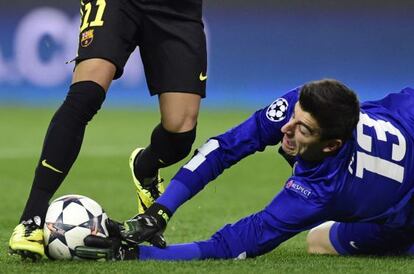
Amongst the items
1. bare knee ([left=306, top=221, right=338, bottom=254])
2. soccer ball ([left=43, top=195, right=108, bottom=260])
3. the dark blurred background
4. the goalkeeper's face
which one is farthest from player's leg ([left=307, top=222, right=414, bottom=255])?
the dark blurred background

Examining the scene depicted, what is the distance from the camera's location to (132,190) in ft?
27.8

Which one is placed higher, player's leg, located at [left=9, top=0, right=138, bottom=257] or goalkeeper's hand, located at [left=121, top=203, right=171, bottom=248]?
player's leg, located at [left=9, top=0, right=138, bottom=257]

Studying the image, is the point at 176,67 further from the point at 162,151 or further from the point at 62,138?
the point at 62,138

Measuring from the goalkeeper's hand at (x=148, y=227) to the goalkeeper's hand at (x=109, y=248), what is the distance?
48 mm

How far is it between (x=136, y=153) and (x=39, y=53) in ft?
29.9

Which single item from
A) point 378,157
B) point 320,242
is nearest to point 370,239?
point 320,242

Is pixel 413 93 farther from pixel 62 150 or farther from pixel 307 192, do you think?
pixel 62 150

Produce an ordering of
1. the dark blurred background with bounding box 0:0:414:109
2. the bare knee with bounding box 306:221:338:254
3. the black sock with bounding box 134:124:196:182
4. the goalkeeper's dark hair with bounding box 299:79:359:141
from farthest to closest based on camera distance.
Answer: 1. the dark blurred background with bounding box 0:0:414:109
2. the black sock with bounding box 134:124:196:182
3. the bare knee with bounding box 306:221:338:254
4. the goalkeeper's dark hair with bounding box 299:79:359:141

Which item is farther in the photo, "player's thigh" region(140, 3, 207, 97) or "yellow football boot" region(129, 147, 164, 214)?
"yellow football boot" region(129, 147, 164, 214)

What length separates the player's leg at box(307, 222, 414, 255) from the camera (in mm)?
4883

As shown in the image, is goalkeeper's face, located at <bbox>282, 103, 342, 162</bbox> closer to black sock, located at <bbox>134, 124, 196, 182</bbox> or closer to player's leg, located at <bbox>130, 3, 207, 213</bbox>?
player's leg, located at <bbox>130, 3, 207, 213</bbox>

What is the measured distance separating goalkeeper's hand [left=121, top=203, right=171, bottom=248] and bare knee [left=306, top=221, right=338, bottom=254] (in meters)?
0.97

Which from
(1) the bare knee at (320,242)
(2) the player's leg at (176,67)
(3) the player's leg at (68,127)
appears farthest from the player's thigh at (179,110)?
(1) the bare knee at (320,242)

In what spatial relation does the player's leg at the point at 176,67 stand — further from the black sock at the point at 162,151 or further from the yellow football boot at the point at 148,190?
the yellow football boot at the point at 148,190
